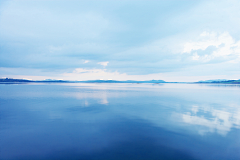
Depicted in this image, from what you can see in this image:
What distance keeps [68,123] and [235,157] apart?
46.1 ft

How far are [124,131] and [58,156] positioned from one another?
556cm

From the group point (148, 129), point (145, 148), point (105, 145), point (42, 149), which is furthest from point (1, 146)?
point (148, 129)

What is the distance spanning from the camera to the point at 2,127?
1234 cm

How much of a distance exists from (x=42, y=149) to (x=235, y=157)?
12.5 meters

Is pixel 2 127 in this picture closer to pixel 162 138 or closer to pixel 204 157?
pixel 162 138

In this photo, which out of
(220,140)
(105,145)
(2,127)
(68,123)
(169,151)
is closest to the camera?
(169,151)

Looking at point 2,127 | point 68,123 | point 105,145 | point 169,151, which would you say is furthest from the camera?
point 68,123

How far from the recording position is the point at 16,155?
25.6 ft

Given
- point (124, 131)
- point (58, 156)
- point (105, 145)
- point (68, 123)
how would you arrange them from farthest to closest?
point (68, 123) → point (124, 131) → point (105, 145) → point (58, 156)

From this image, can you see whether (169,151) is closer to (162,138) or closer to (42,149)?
(162,138)

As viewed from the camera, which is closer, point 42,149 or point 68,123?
point 42,149

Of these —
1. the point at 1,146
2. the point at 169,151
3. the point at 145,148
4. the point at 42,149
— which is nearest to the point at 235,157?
the point at 169,151

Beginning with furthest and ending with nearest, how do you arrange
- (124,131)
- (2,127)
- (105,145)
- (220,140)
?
(2,127), (124,131), (220,140), (105,145)

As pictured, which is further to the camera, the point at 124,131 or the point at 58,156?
the point at 124,131
